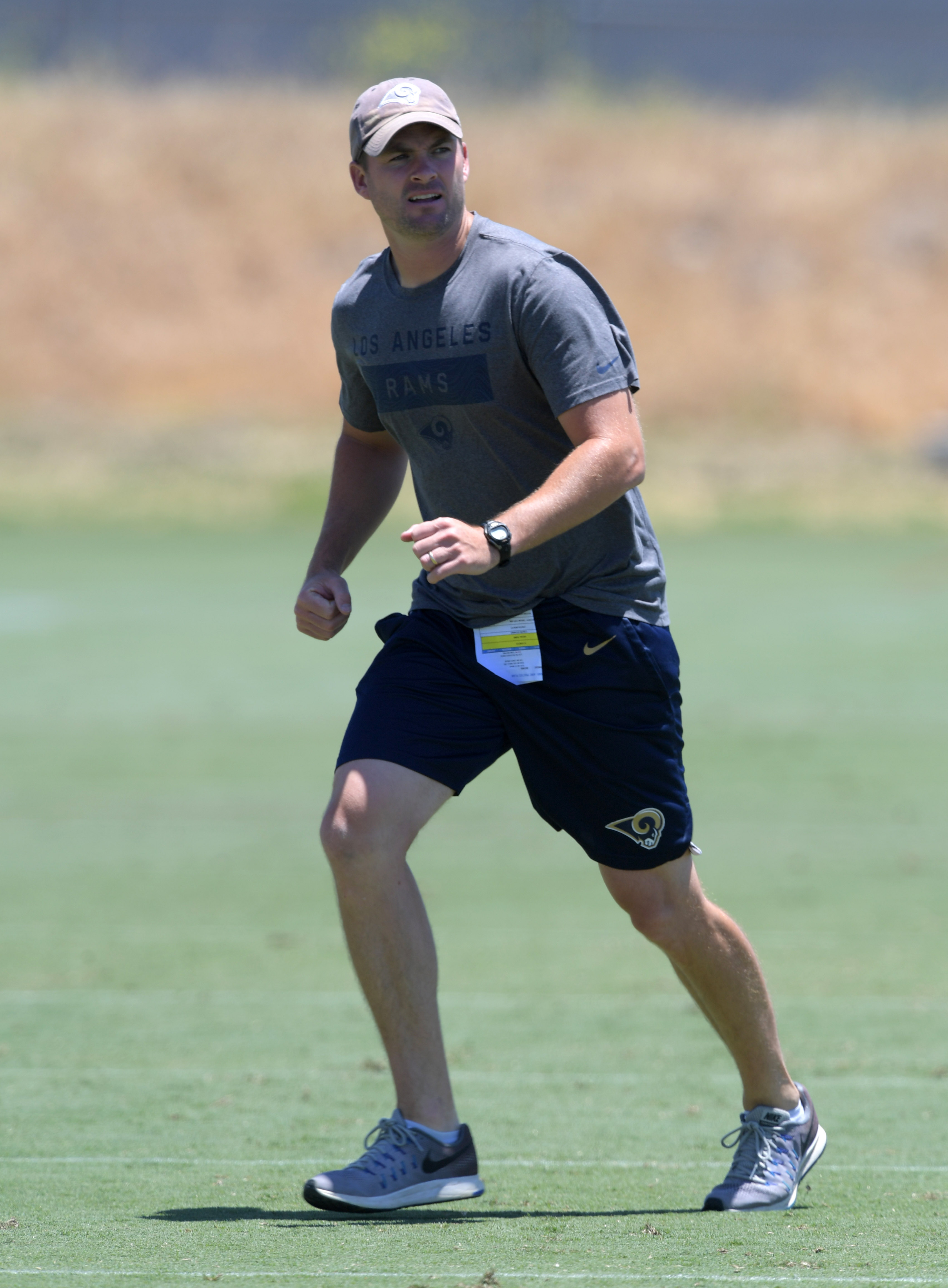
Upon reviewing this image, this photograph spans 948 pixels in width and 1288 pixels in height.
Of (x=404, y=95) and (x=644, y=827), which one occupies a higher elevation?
(x=404, y=95)

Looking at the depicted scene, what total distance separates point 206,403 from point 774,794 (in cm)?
2776

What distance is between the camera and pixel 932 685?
48.2ft

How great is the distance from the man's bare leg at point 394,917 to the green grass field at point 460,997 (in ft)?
0.99

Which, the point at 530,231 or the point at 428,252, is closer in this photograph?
the point at 428,252

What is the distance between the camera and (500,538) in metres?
3.87

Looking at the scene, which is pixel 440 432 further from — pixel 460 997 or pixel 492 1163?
pixel 460 997

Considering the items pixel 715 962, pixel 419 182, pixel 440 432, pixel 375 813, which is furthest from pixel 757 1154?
pixel 419 182

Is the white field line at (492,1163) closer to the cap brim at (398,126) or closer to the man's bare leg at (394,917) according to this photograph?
the man's bare leg at (394,917)

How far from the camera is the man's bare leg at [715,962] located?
4.25 metres

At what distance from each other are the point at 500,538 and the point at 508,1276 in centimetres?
136

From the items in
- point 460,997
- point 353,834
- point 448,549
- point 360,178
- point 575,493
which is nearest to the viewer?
point 448,549

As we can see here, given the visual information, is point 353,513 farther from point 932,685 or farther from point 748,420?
point 748,420

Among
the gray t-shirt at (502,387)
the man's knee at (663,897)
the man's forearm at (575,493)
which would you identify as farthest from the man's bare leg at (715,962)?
the man's forearm at (575,493)

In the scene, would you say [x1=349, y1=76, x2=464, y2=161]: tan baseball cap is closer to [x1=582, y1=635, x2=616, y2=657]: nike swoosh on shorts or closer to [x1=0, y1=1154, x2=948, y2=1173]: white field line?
[x1=582, y1=635, x2=616, y2=657]: nike swoosh on shorts
